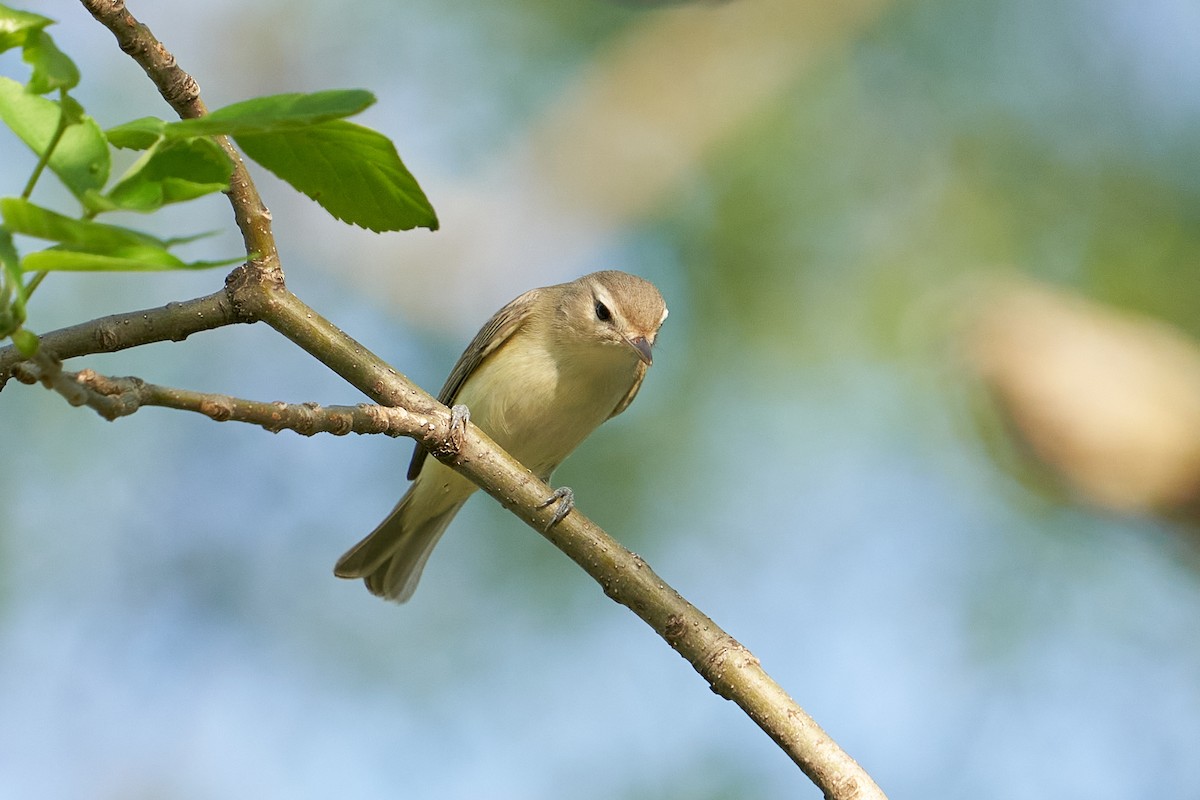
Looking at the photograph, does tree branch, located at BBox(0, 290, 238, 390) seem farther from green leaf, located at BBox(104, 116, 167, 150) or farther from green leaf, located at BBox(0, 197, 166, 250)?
green leaf, located at BBox(0, 197, 166, 250)

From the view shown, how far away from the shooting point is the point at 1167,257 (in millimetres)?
6508

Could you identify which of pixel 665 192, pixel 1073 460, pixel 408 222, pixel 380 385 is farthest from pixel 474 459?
pixel 665 192

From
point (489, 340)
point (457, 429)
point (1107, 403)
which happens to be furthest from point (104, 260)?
point (489, 340)

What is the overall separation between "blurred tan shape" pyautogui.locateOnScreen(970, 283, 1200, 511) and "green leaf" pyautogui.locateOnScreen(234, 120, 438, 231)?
123 inches

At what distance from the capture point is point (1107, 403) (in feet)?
14.4

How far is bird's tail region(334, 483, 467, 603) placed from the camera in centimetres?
640

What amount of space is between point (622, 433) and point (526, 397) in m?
2.16

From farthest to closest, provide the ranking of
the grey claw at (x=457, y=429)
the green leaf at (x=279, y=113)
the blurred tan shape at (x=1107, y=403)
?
the blurred tan shape at (x=1107, y=403)
the grey claw at (x=457, y=429)
the green leaf at (x=279, y=113)

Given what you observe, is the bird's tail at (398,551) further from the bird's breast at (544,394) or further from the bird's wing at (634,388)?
the bird's wing at (634,388)

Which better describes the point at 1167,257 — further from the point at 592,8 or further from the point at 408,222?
the point at 408,222

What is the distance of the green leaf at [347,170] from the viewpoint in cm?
204

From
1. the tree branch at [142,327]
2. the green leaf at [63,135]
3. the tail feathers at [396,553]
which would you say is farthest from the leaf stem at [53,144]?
the tail feathers at [396,553]

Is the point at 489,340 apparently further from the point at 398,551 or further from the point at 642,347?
the point at 398,551

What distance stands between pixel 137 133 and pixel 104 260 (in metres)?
0.35
